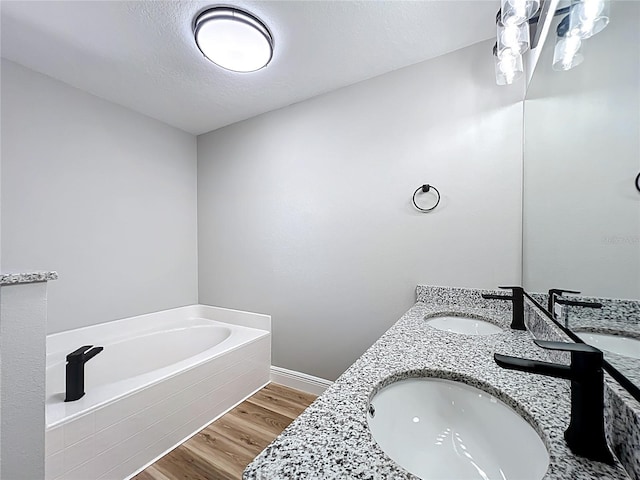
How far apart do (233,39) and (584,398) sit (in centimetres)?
208

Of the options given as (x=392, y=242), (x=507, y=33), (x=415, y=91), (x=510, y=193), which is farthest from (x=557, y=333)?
(x=415, y=91)

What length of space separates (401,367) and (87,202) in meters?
2.68

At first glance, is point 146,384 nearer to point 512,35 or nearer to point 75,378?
point 75,378

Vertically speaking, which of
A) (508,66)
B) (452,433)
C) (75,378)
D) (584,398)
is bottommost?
(75,378)

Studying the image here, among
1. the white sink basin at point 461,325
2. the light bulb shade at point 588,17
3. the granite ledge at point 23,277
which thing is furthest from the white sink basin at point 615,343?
the granite ledge at point 23,277

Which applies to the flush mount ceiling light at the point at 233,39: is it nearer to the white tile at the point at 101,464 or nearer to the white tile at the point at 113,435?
the white tile at the point at 113,435

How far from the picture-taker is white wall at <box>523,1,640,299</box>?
2.04 feet

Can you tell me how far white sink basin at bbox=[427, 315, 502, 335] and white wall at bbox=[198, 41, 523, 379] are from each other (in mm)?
295

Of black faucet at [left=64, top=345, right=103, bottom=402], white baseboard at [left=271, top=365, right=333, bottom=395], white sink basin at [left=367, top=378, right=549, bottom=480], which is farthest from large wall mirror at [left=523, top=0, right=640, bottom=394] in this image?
black faucet at [left=64, top=345, right=103, bottom=402]

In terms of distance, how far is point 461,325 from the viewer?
1.45m

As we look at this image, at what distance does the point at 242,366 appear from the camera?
2.18 meters

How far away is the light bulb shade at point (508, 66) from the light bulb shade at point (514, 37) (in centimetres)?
4

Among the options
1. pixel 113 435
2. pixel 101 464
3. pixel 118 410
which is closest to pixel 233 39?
pixel 118 410

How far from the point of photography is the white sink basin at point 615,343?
56 cm
